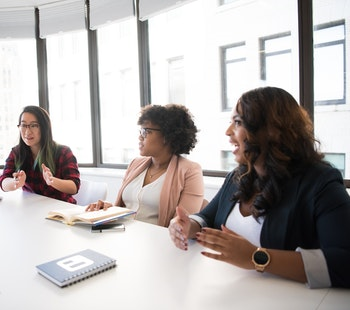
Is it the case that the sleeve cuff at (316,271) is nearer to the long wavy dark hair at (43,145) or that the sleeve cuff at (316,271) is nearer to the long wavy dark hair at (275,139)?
the long wavy dark hair at (275,139)

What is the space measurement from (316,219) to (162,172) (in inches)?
45.6

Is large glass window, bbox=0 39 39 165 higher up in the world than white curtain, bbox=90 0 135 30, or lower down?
lower down

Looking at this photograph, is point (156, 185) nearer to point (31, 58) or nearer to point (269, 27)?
point (269, 27)

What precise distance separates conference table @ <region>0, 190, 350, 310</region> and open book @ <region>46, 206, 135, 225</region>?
0.16 meters

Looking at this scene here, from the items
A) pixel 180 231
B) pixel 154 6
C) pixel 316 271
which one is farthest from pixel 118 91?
pixel 316 271

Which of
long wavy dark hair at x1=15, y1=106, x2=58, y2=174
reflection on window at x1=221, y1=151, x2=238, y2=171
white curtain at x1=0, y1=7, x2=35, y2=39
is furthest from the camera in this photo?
white curtain at x1=0, y1=7, x2=35, y2=39

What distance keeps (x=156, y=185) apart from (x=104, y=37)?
9.25 ft

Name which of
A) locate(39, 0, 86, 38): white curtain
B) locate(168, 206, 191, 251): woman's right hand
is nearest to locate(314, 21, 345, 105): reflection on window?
locate(168, 206, 191, 251): woman's right hand

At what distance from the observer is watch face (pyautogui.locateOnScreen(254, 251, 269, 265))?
3.02 ft

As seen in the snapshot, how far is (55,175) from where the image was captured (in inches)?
95.6

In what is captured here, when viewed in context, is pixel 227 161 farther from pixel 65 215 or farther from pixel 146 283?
pixel 146 283

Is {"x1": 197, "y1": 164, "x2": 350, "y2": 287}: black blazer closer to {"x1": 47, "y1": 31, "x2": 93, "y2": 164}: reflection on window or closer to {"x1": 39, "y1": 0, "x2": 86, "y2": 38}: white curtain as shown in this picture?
{"x1": 47, "y1": 31, "x2": 93, "y2": 164}: reflection on window

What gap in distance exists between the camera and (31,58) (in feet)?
14.0

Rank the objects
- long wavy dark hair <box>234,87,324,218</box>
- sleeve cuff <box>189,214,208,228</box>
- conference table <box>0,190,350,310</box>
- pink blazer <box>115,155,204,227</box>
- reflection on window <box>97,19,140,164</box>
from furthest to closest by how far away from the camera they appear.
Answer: reflection on window <box>97,19,140,164</box> → pink blazer <box>115,155,204,227</box> → sleeve cuff <box>189,214,208,228</box> → long wavy dark hair <box>234,87,324,218</box> → conference table <box>0,190,350,310</box>
